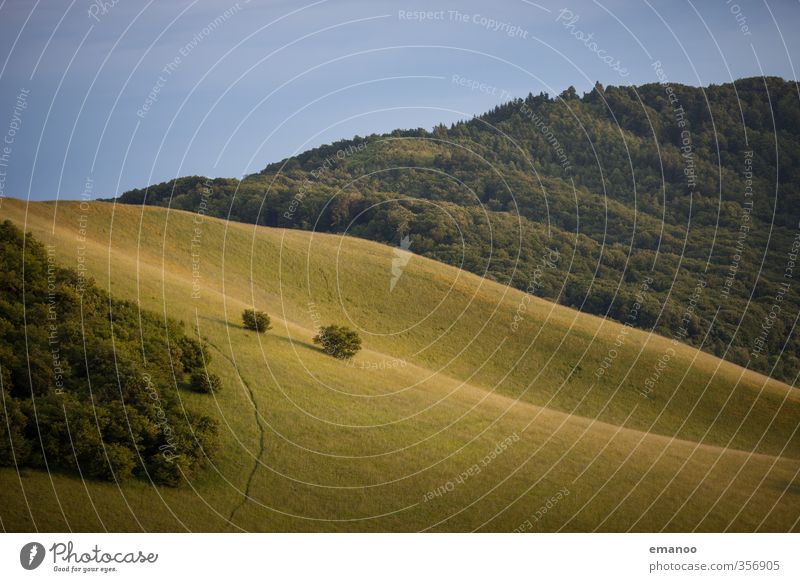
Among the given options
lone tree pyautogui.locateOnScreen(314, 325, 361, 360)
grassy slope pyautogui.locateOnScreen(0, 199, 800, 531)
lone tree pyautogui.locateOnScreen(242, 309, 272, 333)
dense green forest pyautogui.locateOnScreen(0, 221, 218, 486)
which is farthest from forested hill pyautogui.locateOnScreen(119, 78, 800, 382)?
dense green forest pyautogui.locateOnScreen(0, 221, 218, 486)

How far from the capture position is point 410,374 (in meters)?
53.1

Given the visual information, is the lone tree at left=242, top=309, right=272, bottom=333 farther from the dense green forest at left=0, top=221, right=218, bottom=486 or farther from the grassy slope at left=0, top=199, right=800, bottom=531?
the dense green forest at left=0, top=221, right=218, bottom=486

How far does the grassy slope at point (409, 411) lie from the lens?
33781 millimetres

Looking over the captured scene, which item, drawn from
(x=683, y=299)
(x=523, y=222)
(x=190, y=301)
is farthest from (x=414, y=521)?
(x=523, y=222)

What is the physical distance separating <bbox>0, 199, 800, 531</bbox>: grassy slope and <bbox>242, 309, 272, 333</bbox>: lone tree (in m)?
0.80

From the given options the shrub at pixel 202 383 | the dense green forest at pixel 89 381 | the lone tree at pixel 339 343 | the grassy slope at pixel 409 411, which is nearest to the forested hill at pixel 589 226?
the grassy slope at pixel 409 411

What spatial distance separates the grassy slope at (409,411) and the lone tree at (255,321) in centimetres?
80

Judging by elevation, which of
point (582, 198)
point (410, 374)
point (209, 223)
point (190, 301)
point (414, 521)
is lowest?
point (414, 521)

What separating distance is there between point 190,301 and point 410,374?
1474 centimetres

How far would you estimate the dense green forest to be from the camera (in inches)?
1268

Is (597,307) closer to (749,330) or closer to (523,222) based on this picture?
(749,330)

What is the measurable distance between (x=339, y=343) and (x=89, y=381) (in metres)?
18.6

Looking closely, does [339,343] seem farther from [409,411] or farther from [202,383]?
[202,383]

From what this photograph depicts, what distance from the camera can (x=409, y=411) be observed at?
144 ft
